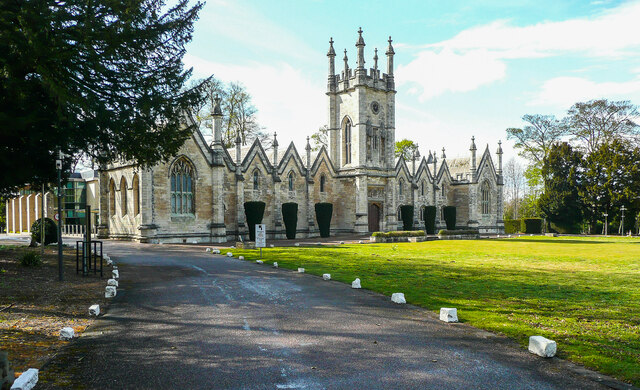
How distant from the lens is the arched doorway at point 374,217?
44094mm

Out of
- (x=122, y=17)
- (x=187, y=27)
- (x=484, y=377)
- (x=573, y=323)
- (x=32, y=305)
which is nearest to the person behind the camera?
(x=484, y=377)

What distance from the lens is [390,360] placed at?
599 cm

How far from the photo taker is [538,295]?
10.6 m

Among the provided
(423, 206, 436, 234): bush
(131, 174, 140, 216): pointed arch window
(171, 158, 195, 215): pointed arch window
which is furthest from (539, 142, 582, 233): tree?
(131, 174, 140, 216): pointed arch window

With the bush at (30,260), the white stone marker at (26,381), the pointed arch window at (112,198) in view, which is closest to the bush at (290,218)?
the pointed arch window at (112,198)

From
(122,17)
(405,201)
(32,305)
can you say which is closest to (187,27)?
(122,17)

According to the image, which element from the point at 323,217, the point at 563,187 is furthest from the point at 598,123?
the point at 323,217

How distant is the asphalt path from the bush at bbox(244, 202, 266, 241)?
2319 cm

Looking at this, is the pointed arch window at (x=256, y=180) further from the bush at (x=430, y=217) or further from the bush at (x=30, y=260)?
the bush at (x=30, y=260)

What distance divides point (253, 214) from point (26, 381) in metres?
29.2

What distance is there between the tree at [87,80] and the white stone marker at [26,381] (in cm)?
681

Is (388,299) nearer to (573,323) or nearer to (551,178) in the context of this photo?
(573,323)

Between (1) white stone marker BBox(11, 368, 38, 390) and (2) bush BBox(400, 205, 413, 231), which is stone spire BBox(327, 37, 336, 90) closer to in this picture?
(2) bush BBox(400, 205, 413, 231)

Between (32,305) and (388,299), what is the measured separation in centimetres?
769
